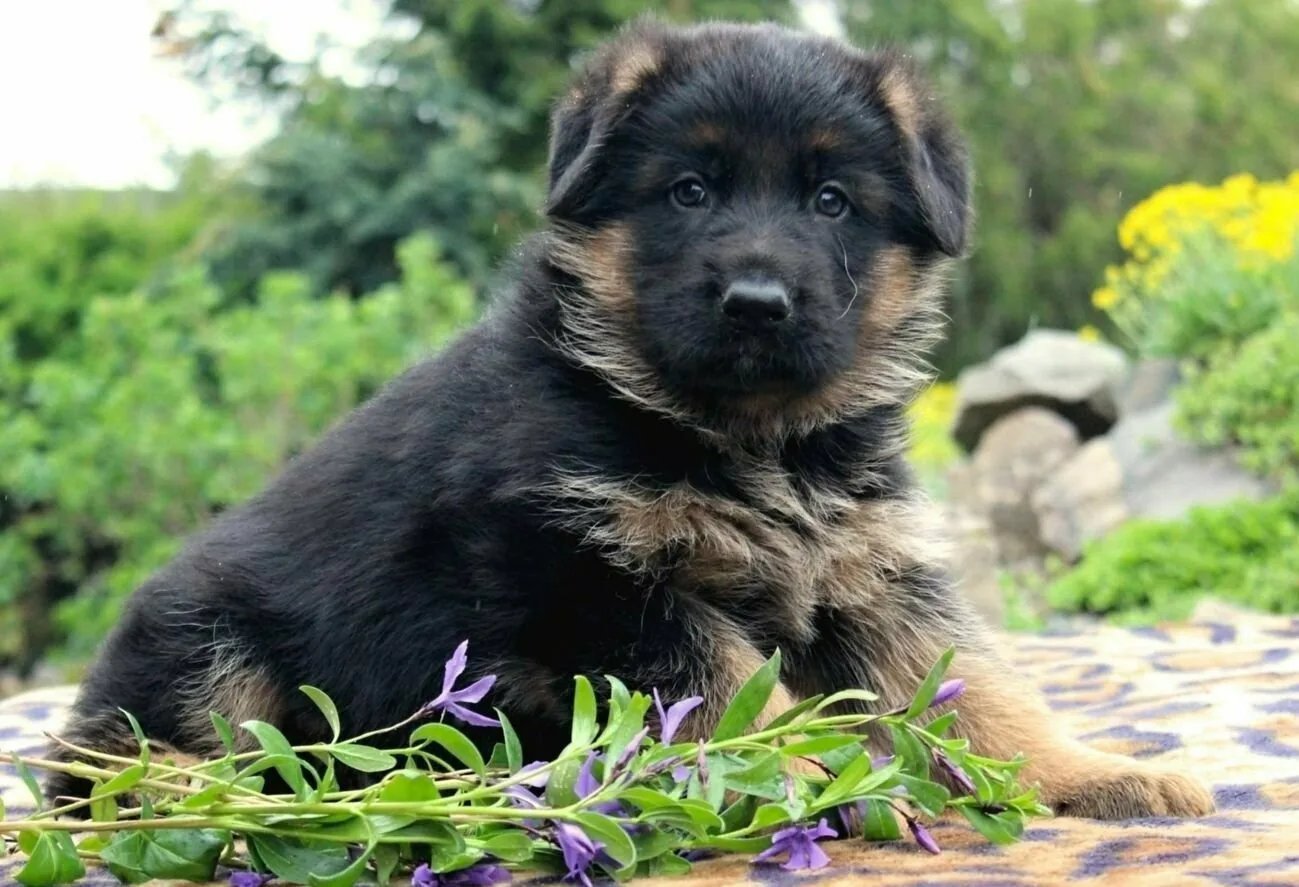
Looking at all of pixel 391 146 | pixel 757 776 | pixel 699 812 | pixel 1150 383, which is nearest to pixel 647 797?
pixel 699 812

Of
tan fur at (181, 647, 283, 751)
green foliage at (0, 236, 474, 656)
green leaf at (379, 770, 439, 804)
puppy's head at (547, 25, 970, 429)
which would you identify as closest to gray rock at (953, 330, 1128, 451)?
green foliage at (0, 236, 474, 656)

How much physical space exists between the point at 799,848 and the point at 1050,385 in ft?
29.0

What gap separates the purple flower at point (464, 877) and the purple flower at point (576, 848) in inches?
5.7

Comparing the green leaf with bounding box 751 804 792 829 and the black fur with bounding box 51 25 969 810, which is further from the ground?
the black fur with bounding box 51 25 969 810

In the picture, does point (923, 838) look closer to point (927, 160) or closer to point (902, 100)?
point (927, 160)

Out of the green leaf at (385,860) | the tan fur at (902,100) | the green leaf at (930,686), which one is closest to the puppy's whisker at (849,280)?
the tan fur at (902,100)

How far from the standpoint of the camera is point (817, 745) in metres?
2.46

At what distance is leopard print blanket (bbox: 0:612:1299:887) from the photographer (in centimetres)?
253

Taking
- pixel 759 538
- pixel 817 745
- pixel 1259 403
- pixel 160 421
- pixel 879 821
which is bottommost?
pixel 160 421

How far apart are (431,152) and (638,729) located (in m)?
11.8

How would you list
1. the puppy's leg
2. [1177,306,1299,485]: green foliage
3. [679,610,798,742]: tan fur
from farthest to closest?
[1177,306,1299,485]: green foliage → the puppy's leg → [679,610,798,742]: tan fur

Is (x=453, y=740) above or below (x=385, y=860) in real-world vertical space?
above

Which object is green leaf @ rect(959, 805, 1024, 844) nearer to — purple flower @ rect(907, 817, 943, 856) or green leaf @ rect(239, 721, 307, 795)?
purple flower @ rect(907, 817, 943, 856)

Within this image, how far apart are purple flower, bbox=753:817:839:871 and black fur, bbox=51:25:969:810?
18.4 inches
